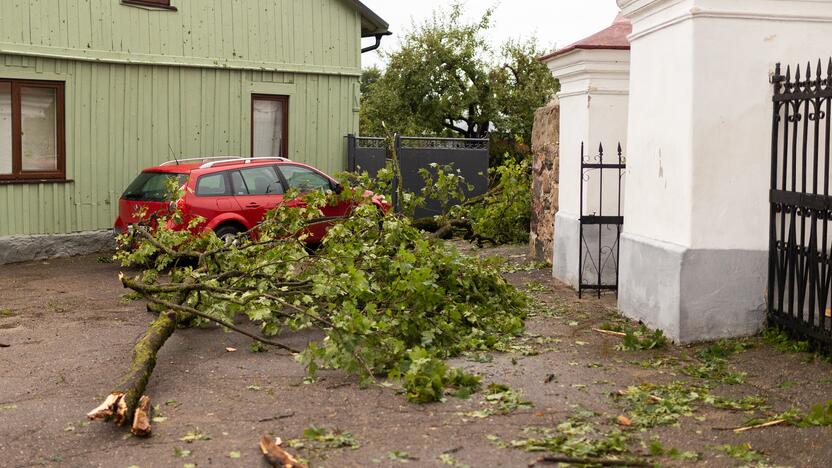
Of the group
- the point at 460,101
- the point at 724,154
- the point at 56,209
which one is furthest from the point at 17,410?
the point at 460,101

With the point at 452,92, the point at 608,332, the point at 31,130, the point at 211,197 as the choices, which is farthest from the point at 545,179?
the point at 452,92

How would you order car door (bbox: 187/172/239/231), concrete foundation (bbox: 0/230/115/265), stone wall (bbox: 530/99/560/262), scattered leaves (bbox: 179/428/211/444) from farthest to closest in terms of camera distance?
concrete foundation (bbox: 0/230/115/265) < car door (bbox: 187/172/239/231) < stone wall (bbox: 530/99/560/262) < scattered leaves (bbox: 179/428/211/444)

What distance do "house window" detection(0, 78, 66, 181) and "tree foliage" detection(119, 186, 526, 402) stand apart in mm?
5504

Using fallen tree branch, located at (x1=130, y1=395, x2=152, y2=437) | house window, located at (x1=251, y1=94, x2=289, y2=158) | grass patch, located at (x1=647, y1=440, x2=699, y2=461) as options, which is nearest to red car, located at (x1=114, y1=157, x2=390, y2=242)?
house window, located at (x1=251, y1=94, x2=289, y2=158)

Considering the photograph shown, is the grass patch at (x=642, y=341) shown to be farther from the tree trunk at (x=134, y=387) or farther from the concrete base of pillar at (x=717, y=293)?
the tree trunk at (x=134, y=387)

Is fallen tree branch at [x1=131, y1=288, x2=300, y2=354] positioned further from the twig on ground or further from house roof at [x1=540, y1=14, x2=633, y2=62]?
house roof at [x1=540, y1=14, x2=633, y2=62]

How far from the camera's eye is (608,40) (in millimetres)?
12664

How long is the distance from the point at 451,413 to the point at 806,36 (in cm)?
440

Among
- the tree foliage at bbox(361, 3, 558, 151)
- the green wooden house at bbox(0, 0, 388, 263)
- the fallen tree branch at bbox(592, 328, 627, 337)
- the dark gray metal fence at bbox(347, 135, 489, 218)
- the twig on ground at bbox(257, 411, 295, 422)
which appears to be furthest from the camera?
the tree foliage at bbox(361, 3, 558, 151)

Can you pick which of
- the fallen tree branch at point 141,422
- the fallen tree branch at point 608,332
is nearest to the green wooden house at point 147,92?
the fallen tree branch at point 608,332

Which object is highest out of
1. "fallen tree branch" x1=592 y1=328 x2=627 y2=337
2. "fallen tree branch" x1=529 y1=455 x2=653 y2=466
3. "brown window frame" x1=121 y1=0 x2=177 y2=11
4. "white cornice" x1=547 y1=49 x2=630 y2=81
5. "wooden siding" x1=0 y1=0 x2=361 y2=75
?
"brown window frame" x1=121 y1=0 x2=177 y2=11

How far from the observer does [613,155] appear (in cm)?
1282

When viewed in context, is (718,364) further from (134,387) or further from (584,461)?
(134,387)

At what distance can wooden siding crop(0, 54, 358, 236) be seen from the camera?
1669 centimetres
